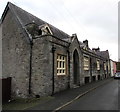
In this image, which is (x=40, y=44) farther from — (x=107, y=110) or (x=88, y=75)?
(x=88, y=75)

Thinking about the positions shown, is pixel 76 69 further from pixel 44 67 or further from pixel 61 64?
pixel 44 67

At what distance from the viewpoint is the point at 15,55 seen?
1466 cm

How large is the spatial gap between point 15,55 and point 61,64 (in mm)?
5051

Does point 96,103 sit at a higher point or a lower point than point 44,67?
lower

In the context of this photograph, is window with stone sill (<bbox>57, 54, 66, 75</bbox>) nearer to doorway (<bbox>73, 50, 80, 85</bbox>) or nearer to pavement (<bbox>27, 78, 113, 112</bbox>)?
pavement (<bbox>27, 78, 113, 112</bbox>)

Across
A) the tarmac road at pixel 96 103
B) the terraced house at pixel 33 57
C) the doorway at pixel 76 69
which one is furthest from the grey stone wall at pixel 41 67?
the doorway at pixel 76 69

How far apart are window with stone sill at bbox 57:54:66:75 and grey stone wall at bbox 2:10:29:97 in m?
3.05

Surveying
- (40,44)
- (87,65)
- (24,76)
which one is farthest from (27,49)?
(87,65)

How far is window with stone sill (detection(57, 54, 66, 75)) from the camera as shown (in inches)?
535

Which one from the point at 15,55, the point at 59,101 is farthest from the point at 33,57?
the point at 59,101

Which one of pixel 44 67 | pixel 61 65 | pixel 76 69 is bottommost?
pixel 76 69

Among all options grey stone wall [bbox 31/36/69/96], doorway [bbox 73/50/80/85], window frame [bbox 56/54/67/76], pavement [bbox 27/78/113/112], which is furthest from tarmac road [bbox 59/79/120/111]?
doorway [bbox 73/50/80/85]

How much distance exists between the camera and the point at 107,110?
7383 millimetres

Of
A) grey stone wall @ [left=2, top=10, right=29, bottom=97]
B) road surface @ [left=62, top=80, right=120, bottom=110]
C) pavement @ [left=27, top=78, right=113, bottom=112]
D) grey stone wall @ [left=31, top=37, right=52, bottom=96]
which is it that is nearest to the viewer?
road surface @ [left=62, top=80, right=120, bottom=110]
